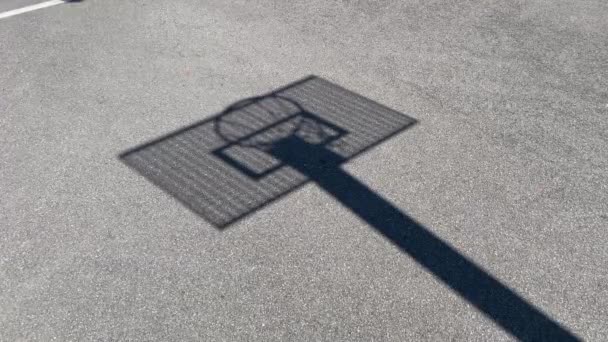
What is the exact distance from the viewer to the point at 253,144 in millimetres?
5363

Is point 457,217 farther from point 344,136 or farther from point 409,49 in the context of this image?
point 409,49

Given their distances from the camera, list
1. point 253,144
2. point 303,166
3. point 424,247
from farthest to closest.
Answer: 1. point 253,144
2. point 303,166
3. point 424,247

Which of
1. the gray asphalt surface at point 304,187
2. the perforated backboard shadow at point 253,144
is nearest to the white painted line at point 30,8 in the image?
the gray asphalt surface at point 304,187

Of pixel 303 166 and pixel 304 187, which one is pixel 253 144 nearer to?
pixel 303 166

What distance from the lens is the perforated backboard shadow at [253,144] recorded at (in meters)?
4.79

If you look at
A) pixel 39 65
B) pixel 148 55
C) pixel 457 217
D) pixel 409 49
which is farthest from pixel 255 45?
pixel 457 217

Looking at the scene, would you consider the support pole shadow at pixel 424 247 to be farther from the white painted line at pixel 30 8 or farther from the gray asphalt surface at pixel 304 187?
the white painted line at pixel 30 8

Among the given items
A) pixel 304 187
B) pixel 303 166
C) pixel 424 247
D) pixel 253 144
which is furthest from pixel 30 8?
pixel 424 247

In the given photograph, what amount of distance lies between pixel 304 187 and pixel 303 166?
11.5 inches

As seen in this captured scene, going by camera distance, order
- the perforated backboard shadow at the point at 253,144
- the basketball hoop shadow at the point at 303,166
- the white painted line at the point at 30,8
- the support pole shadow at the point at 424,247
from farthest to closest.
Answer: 1. the white painted line at the point at 30,8
2. the perforated backboard shadow at the point at 253,144
3. the basketball hoop shadow at the point at 303,166
4. the support pole shadow at the point at 424,247

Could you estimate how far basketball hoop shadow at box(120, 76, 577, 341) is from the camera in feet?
13.0

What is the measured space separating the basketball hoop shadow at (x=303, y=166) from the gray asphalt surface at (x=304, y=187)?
0.10 m

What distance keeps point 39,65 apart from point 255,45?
8.04 feet

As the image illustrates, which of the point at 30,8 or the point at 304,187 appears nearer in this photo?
the point at 304,187
